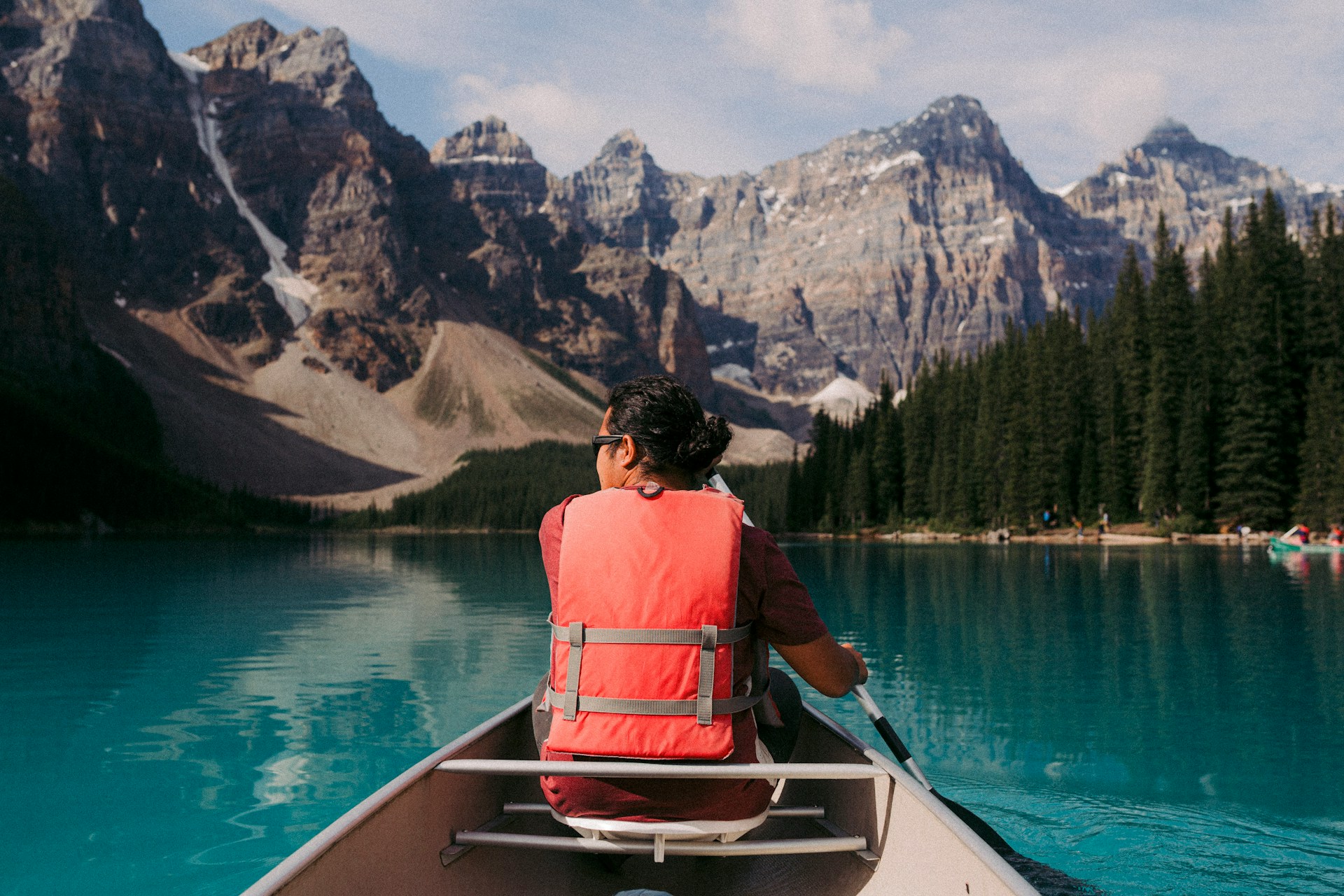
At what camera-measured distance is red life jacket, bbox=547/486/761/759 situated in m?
4.55

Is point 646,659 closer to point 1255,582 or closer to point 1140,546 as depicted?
point 1255,582

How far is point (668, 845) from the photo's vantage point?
16.0 feet

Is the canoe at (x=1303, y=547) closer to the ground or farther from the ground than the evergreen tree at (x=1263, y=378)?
closer to the ground

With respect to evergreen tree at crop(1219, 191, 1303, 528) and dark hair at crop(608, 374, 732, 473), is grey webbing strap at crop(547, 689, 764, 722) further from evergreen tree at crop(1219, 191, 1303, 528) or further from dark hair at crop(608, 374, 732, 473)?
evergreen tree at crop(1219, 191, 1303, 528)

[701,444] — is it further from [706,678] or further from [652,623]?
[706,678]

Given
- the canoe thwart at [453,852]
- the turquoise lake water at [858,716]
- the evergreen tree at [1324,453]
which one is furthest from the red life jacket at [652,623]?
the evergreen tree at [1324,453]

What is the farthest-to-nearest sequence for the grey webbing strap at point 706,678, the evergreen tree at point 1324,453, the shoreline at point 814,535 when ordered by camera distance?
the shoreline at point 814,535, the evergreen tree at point 1324,453, the grey webbing strap at point 706,678

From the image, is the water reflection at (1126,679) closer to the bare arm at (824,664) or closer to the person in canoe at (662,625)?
the bare arm at (824,664)

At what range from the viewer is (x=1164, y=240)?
7906 cm

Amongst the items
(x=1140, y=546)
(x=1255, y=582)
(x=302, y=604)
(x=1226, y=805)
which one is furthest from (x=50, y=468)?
(x=1226, y=805)

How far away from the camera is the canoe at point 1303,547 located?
54.1 meters

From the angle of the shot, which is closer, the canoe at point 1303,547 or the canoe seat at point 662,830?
the canoe seat at point 662,830

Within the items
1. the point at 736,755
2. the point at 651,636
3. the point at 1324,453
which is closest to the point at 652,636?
the point at 651,636

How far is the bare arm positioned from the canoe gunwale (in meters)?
2.08
